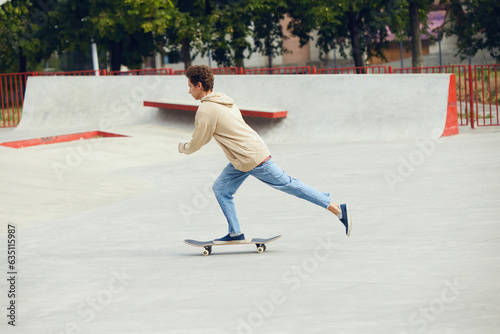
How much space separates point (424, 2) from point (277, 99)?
19.1 meters

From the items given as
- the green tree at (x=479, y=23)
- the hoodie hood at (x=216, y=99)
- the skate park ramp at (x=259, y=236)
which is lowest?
the skate park ramp at (x=259, y=236)

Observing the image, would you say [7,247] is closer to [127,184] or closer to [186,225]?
[186,225]

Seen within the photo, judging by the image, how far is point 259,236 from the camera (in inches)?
299

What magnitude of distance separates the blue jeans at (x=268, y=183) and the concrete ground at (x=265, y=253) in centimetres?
46

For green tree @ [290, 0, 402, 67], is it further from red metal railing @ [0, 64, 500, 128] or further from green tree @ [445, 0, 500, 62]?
red metal railing @ [0, 64, 500, 128]

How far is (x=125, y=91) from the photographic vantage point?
2100 centimetres

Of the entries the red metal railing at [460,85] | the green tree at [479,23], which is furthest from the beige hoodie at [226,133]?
the green tree at [479,23]

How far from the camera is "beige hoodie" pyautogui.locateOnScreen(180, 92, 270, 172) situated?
6.38 meters

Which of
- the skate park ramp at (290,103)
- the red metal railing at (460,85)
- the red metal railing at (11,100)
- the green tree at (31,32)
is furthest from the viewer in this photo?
the green tree at (31,32)

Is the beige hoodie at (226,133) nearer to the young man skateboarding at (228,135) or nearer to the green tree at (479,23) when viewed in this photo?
the young man skateboarding at (228,135)

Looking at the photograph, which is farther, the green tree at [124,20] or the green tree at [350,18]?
the green tree at [350,18]

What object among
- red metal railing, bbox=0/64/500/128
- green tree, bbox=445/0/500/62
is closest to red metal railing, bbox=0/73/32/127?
red metal railing, bbox=0/64/500/128

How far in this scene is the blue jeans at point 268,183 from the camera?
256 inches

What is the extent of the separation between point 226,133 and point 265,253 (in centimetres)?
119
